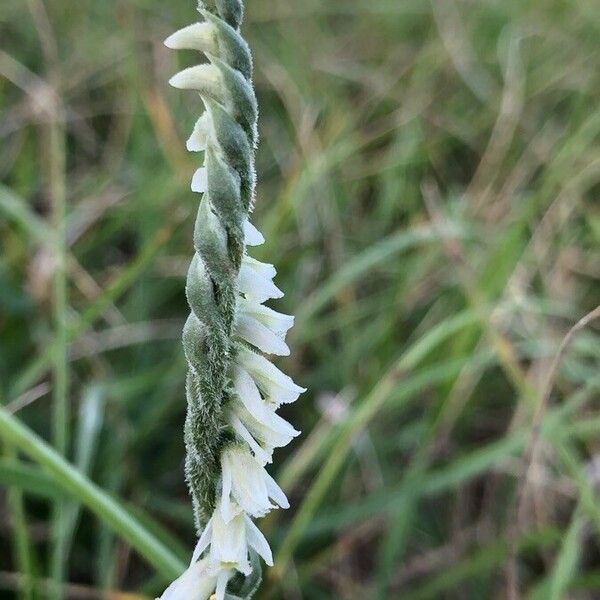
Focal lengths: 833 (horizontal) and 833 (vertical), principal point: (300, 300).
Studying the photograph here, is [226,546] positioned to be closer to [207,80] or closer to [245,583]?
[245,583]

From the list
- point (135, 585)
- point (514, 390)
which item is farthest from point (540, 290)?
point (135, 585)

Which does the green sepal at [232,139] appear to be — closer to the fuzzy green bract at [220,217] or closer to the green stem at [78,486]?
the fuzzy green bract at [220,217]

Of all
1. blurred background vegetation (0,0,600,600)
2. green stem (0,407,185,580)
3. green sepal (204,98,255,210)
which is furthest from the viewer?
blurred background vegetation (0,0,600,600)

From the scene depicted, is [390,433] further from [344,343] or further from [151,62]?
[151,62]

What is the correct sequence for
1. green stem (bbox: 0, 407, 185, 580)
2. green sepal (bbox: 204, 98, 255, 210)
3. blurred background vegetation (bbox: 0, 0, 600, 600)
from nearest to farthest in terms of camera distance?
1. green sepal (bbox: 204, 98, 255, 210)
2. green stem (bbox: 0, 407, 185, 580)
3. blurred background vegetation (bbox: 0, 0, 600, 600)

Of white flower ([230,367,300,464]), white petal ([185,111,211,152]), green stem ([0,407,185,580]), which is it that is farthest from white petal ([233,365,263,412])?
green stem ([0,407,185,580])

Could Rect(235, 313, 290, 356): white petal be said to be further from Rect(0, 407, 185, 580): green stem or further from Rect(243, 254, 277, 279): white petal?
Rect(0, 407, 185, 580): green stem

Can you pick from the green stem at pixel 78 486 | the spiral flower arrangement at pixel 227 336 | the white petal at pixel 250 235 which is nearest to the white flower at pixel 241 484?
the spiral flower arrangement at pixel 227 336
